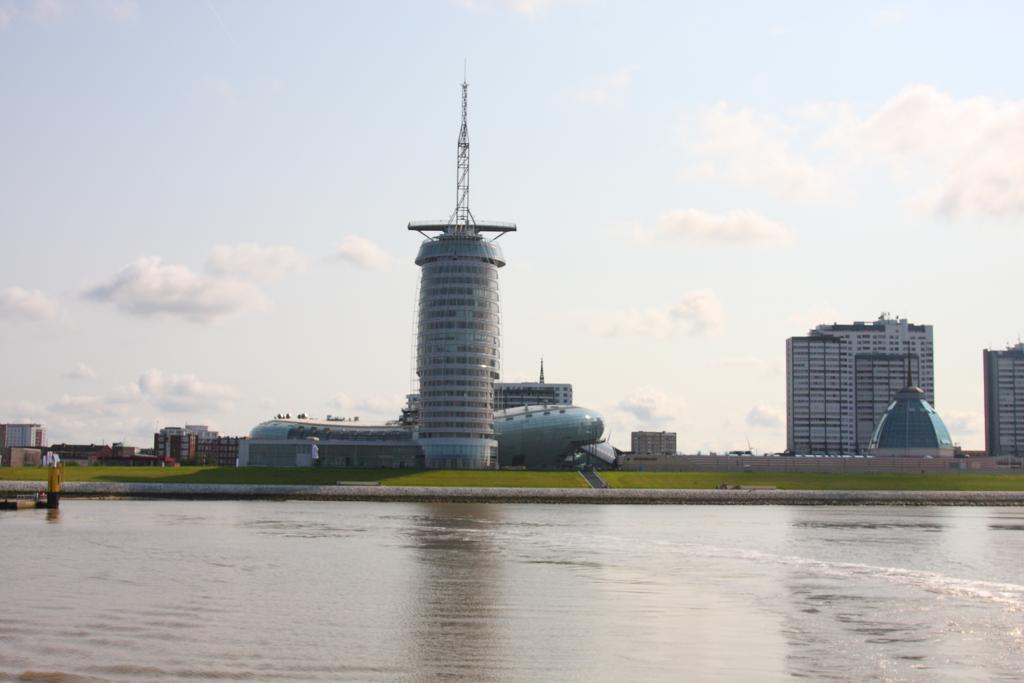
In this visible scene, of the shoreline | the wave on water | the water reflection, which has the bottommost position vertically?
the water reflection

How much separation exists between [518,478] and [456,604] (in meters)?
120

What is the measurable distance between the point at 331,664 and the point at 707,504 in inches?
4728

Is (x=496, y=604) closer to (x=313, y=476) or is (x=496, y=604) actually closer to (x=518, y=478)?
(x=518, y=478)

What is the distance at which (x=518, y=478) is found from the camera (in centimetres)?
16638

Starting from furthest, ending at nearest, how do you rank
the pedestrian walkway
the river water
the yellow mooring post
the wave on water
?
the pedestrian walkway
the yellow mooring post
the wave on water
the river water

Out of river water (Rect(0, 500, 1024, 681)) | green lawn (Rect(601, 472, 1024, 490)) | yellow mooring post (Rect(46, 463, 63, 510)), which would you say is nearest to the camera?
river water (Rect(0, 500, 1024, 681))

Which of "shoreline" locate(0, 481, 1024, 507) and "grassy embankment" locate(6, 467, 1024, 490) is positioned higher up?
"grassy embankment" locate(6, 467, 1024, 490)

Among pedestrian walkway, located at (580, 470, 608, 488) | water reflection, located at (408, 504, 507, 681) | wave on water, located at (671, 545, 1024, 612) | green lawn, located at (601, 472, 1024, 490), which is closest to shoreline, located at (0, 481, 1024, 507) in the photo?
A: pedestrian walkway, located at (580, 470, 608, 488)

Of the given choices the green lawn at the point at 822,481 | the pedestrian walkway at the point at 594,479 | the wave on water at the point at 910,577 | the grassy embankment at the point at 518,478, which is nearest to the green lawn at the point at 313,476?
the grassy embankment at the point at 518,478

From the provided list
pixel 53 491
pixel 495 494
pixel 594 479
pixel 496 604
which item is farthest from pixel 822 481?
pixel 496 604

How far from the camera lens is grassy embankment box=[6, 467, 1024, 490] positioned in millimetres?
156625

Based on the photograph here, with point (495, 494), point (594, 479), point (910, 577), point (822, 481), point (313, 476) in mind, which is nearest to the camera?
point (910, 577)

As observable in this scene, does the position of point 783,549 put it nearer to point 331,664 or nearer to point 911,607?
point 911,607

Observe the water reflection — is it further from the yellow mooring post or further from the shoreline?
the shoreline
